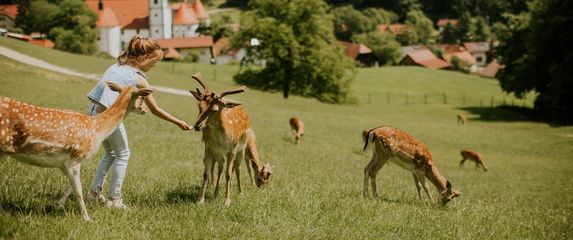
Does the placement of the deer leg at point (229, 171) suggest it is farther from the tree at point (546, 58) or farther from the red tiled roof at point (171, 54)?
the red tiled roof at point (171, 54)

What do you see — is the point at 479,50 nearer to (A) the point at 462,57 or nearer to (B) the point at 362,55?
(A) the point at 462,57

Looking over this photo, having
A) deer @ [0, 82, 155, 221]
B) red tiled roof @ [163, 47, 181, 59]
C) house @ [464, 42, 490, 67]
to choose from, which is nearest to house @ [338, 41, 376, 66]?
red tiled roof @ [163, 47, 181, 59]

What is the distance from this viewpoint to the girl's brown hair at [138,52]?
275 inches

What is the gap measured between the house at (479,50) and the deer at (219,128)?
129 metres

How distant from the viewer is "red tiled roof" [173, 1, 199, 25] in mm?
116750

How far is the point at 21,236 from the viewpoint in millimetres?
5145

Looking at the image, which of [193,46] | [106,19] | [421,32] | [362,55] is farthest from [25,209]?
[421,32]

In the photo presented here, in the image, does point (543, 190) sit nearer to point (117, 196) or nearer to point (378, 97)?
point (117, 196)

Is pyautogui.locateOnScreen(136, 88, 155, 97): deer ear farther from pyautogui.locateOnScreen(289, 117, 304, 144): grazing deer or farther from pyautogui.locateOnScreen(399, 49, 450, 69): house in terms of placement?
pyautogui.locateOnScreen(399, 49, 450, 69): house

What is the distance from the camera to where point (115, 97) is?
7031mm

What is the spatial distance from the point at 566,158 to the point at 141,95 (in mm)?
27279

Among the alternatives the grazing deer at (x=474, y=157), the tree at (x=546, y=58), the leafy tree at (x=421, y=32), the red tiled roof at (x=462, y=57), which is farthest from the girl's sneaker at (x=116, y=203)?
the leafy tree at (x=421, y=32)

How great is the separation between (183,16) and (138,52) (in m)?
115

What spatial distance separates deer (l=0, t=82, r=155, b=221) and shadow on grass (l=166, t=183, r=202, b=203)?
72.5 inches
